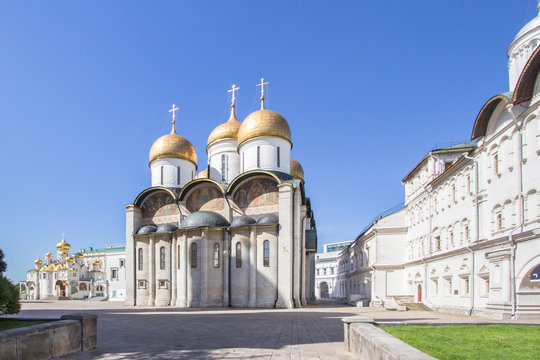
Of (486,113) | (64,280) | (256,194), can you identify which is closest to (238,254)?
(256,194)

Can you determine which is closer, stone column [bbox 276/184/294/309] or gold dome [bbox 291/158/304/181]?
stone column [bbox 276/184/294/309]

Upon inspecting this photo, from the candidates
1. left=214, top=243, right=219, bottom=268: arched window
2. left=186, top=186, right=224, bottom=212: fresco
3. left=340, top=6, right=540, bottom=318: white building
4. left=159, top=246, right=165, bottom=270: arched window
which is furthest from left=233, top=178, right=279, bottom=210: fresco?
left=340, top=6, right=540, bottom=318: white building

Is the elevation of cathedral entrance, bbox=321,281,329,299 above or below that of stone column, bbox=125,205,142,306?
below

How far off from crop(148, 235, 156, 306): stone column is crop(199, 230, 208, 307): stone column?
4.65 metres

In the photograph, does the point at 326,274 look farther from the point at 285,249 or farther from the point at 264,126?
the point at 285,249

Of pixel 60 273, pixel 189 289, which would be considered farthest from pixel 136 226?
pixel 60 273

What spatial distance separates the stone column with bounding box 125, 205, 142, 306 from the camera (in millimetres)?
29672

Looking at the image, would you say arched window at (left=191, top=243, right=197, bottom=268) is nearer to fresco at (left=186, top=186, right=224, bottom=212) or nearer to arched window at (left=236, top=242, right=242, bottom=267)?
arched window at (left=236, top=242, right=242, bottom=267)

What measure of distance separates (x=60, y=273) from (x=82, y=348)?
58.5 meters

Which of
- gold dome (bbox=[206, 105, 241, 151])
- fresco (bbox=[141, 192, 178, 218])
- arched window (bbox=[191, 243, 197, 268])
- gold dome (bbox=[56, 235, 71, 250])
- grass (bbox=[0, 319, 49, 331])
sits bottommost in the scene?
gold dome (bbox=[56, 235, 71, 250])

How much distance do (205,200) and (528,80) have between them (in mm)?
20743

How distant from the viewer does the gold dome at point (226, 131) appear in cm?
3369

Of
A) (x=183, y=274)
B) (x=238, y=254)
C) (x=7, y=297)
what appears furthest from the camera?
(x=183, y=274)

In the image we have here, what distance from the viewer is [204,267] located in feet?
85.9
